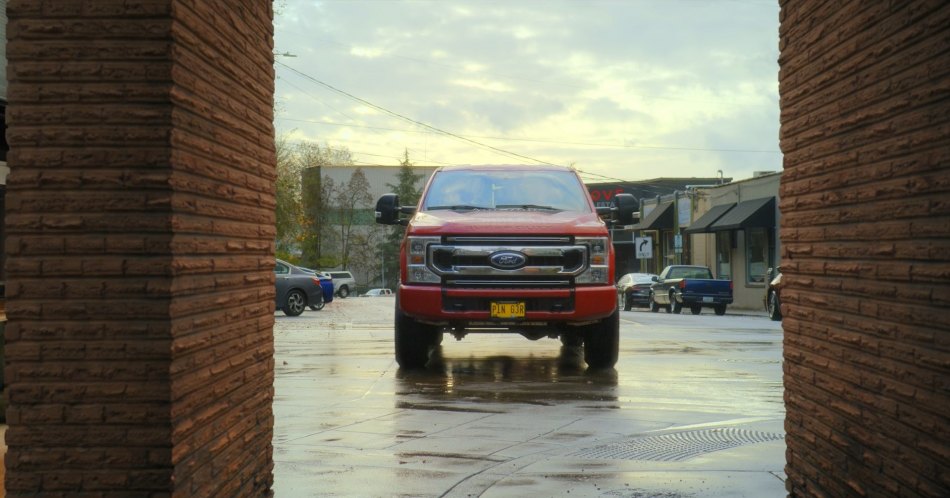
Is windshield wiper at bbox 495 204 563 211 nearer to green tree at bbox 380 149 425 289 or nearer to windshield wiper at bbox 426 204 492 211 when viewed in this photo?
windshield wiper at bbox 426 204 492 211

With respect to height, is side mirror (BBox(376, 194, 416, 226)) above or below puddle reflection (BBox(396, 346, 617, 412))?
above

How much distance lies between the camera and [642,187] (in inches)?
2968

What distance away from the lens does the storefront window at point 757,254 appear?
4072 cm

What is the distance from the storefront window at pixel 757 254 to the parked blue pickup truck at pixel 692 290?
4614 millimetres

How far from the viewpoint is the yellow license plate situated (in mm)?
10547

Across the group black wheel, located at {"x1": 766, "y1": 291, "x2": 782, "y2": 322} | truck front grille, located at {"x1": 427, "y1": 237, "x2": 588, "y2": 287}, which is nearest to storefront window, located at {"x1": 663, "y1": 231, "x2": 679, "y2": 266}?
black wheel, located at {"x1": 766, "y1": 291, "x2": 782, "y2": 322}

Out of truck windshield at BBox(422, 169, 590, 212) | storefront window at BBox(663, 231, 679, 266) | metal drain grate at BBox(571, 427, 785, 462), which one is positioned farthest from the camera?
storefront window at BBox(663, 231, 679, 266)

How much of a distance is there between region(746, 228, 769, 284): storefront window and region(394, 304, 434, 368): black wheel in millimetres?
30641

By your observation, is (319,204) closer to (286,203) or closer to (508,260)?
(286,203)

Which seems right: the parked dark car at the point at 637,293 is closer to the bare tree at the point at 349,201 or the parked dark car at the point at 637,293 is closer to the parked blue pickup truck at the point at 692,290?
the parked blue pickup truck at the point at 692,290

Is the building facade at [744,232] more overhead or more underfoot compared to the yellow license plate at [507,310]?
more overhead

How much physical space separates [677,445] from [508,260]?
3859 millimetres

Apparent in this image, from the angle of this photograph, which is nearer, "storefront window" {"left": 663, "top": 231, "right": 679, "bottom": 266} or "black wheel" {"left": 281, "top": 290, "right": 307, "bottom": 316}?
"black wheel" {"left": 281, "top": 290, "right": 307, "bottom": 316}

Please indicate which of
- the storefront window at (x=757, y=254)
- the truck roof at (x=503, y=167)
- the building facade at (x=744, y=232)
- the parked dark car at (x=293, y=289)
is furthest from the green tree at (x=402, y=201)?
the truck roof at (x=503, y=167)
